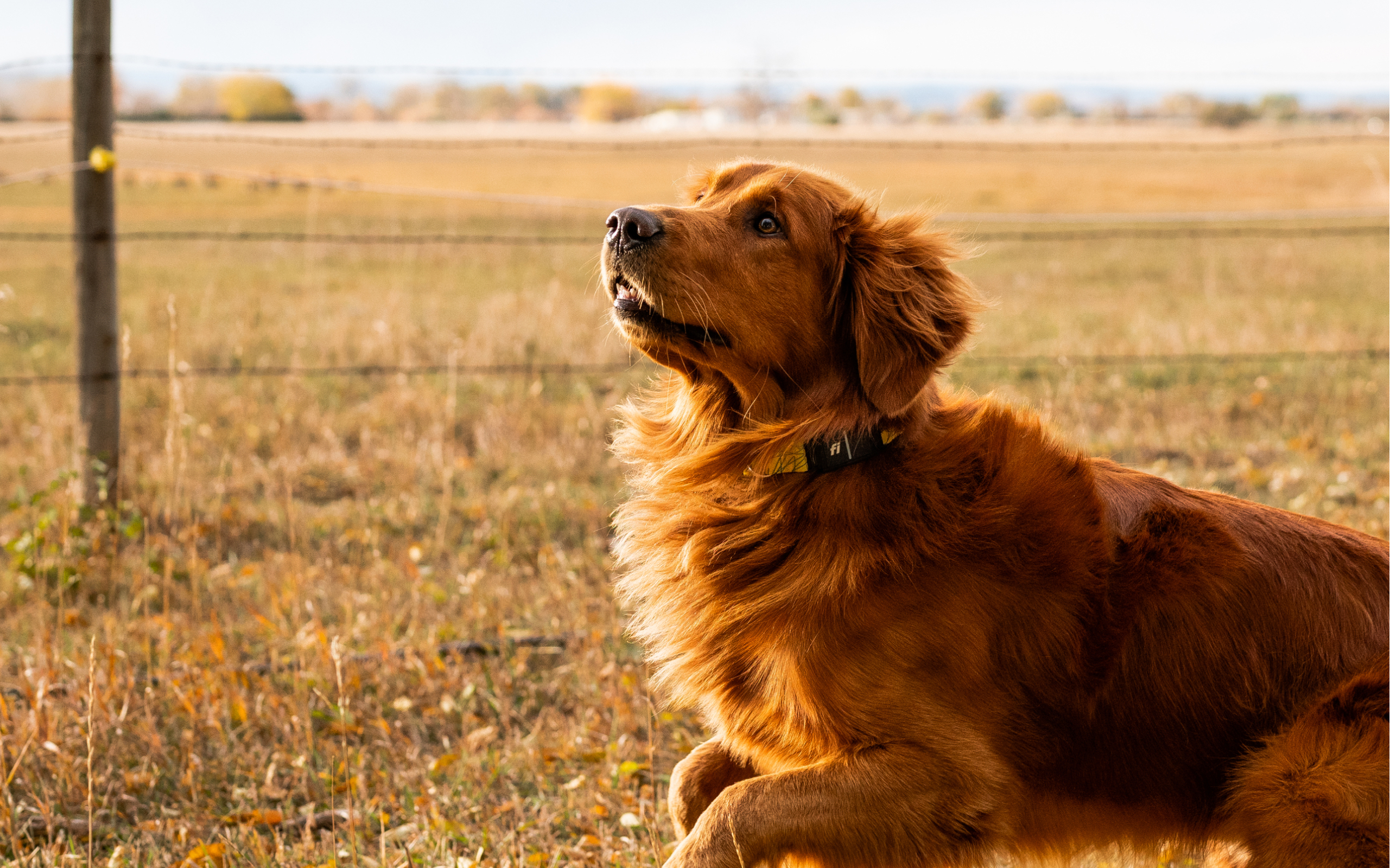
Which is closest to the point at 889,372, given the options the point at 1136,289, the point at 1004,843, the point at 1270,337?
the point at 1004,843

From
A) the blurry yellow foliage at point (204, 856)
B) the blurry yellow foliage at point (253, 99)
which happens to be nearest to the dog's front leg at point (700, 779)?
the blurry yellow foliage at point (204, 856)

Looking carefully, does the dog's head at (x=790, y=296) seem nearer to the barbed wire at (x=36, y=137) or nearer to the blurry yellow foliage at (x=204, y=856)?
the blurry yellow foliage at (x=204, y=856)

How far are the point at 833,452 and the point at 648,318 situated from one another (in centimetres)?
52

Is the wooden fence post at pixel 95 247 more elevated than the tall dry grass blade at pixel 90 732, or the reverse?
the wooden fence post at pixel 95 247

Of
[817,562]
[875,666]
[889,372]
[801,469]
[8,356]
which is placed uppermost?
[889,372]

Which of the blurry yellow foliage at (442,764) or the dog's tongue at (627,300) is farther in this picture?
the blurry yellow foliage at (442,764)

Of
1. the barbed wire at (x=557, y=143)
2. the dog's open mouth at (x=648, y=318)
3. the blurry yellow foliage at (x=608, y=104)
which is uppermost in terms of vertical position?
the blurry yellow foliage at (x=608, y=104)

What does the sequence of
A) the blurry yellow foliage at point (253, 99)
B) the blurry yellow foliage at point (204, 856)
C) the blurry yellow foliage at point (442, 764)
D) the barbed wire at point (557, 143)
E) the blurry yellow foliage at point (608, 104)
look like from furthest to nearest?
the blurry yellow foliage at point (608, 104)
the blurry yellow foliage at point (253, 99)
the barbed wire at point (557, 143)
the blurry yellow foliage at point (442, 764)
the blurry yellow foliage at point (204, 856)

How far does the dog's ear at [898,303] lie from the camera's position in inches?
102

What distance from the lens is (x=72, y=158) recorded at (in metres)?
5.00

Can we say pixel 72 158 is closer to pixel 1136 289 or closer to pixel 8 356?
pixel 8 356

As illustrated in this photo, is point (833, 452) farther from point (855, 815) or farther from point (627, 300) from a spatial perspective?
point (855, 815)

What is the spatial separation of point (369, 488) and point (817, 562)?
149 inches

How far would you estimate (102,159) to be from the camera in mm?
4750
